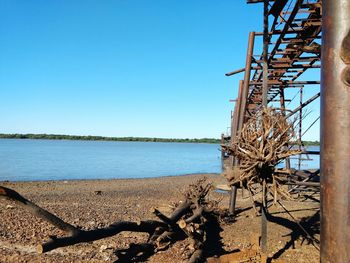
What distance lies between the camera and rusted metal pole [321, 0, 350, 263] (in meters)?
0.95

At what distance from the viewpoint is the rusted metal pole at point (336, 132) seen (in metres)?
0.95

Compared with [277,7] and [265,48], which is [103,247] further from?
[277,7]

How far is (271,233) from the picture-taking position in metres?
8.19

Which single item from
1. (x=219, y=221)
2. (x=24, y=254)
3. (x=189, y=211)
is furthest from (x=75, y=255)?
(x=219, y=221)

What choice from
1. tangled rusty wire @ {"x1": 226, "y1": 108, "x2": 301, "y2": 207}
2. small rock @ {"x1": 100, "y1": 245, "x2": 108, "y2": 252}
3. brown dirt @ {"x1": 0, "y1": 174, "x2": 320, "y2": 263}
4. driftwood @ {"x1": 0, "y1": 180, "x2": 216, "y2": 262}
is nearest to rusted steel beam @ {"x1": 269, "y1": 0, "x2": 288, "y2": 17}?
tangled rusty wire @ {"x1": 226, "y1": 108, "x2": 301, "y2": 207}

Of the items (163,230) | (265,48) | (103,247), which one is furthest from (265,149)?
(103,247)

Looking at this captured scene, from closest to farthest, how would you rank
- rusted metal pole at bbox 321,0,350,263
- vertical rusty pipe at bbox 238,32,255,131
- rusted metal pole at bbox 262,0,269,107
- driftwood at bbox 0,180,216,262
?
rusted metal pole at bbox 321,0,350,263 < driftwood at bbox 0,180,216,262 < rusted metal pole at bbox 262,0,269,107 < vertical rusty pipe at bbox 238,32,255,131

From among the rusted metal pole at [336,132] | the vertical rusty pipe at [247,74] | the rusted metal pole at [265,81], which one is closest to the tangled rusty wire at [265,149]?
the rusted metal pole at [265,81]

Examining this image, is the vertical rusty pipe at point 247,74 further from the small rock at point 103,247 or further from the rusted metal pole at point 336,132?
the rusted metal pole at point 336,132

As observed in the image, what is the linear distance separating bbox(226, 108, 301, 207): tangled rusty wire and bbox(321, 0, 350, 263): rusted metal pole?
439 centimetres

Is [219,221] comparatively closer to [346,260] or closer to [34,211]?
[34,211]

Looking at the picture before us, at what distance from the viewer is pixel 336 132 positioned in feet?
3.15

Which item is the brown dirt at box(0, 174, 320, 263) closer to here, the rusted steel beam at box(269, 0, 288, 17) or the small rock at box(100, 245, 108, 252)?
the small rock at box(100, 245, 108, 252)

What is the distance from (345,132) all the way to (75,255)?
6.93 metres
